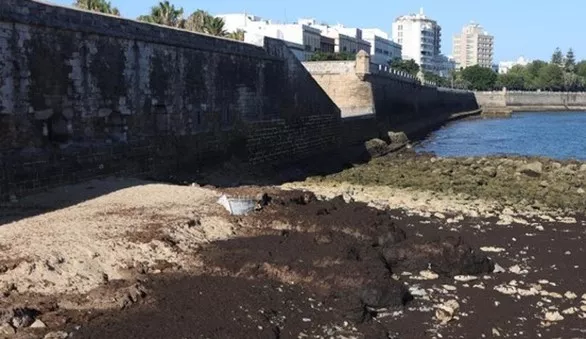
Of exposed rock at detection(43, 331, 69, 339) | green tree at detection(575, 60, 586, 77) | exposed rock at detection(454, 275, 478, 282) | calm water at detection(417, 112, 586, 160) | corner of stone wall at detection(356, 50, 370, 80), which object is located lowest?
calm water at detection(417, 112, 586, 160)

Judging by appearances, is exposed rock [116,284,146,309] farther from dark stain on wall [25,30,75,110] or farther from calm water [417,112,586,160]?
calm water [417,112,586,160]

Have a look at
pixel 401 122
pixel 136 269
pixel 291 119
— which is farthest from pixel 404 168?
pixel 401 122

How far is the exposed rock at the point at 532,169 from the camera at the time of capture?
24.4 metres

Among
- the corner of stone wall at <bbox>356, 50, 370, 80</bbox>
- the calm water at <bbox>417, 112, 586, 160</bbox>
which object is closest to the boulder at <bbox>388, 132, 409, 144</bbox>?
the calm water at <bbox>417, 112, 586, 160</bbox>

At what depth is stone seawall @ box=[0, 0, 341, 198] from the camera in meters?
13.2

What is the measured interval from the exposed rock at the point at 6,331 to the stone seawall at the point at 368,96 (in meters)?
26.6

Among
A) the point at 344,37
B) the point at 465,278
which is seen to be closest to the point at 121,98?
the point at 465,278

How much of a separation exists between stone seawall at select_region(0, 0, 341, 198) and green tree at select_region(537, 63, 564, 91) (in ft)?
365

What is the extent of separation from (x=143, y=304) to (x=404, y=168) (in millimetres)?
18916

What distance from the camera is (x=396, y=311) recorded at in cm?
965

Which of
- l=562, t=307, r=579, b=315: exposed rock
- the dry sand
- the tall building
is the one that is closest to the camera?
the dry sand

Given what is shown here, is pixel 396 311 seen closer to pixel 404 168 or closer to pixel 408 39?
pixel 404 168

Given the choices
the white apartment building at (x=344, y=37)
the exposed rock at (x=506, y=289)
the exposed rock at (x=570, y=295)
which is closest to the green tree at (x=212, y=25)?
the exposed rock at (x=506, y=289)

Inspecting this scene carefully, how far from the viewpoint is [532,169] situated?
2494 cm
